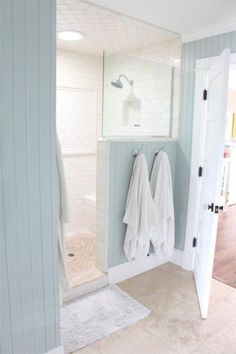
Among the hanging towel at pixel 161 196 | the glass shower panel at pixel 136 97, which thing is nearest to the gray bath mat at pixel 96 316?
the hanging towel at pixel 161 196

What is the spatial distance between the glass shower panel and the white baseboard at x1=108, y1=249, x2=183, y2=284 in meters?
1.26

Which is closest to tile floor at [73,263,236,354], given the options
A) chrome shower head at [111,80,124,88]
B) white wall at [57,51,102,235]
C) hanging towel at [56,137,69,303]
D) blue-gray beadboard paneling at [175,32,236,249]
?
blue-gray beadboard paneling at [175,32,236,249]

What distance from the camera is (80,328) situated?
2.04 m

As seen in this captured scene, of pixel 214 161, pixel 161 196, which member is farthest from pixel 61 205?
pixel 161 196

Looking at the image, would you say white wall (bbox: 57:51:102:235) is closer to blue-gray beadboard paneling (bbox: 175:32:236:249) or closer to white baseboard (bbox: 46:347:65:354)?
blue-gray beadboard paneling (bbox: 175:32:236:249)

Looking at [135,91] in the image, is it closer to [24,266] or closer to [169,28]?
[169,28]

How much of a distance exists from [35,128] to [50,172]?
9.9 inches

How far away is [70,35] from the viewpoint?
9.21 ft

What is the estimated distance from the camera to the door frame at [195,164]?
2660 mm

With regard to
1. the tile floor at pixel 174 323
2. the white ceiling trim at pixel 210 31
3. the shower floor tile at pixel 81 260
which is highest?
the white ceiling trim at pixel 210 31

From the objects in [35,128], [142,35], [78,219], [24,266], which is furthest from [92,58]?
[24,266]

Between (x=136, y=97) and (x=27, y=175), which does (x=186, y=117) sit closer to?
(x=136, y=97)

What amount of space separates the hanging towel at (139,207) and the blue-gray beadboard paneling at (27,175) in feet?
3.21

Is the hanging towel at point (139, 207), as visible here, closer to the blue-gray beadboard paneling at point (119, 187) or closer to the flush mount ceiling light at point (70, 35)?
the blue-gray beadboard paneling at point (119, 187)
